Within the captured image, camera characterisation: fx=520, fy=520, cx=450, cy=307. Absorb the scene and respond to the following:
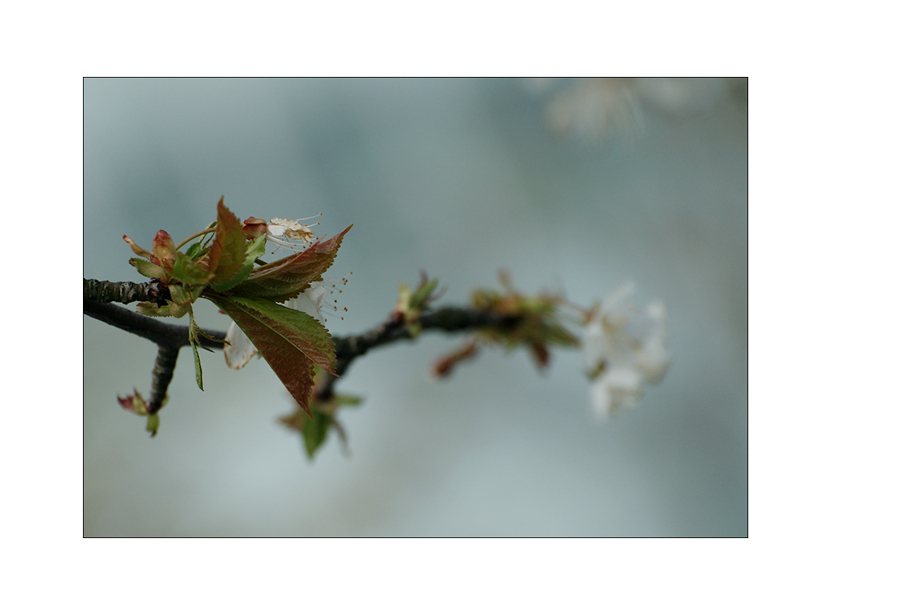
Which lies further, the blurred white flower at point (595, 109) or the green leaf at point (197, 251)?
the blurred white flower at point (595, 109)

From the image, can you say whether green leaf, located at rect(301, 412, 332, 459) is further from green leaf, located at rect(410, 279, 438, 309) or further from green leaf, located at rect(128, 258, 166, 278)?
green leaf, located at rect(128, 258, 166, 278)

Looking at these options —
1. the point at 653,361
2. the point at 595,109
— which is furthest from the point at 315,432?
the point at 595,109

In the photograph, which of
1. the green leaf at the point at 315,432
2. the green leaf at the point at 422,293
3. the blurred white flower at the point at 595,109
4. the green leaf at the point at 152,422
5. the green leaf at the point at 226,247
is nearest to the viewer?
the green leaf at the point at 226,247

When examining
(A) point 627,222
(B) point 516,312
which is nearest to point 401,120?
(A) point 627,222

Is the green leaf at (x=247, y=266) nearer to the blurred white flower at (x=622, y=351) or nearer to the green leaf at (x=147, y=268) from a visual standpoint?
the green leaf at (x=147, y=268)

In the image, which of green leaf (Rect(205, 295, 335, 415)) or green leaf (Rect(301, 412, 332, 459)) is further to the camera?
green leaf (Rect(301, 412, 332, 459))

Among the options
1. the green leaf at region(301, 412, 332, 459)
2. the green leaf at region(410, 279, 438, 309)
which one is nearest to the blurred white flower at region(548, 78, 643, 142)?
the green leaf at region(410, 279, 438, 309)

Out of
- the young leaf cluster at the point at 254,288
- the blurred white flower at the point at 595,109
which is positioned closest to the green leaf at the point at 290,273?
the young leaf cluster at the point at 254,288
